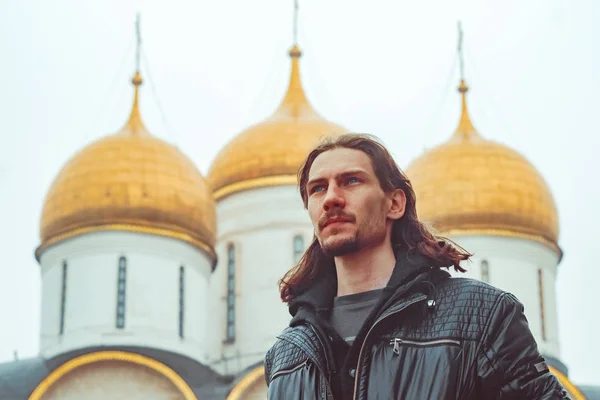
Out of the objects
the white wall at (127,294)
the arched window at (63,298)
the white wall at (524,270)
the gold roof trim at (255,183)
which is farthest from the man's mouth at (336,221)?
the gold roof trim at (255,183)

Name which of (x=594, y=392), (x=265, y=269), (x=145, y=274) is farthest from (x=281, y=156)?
(x=594, y=392)

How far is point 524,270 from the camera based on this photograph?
23203mm

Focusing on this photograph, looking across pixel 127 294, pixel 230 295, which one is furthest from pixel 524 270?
pixel 127 294

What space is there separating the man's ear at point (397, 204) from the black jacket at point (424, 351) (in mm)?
152

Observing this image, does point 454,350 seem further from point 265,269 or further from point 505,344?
point 265,269

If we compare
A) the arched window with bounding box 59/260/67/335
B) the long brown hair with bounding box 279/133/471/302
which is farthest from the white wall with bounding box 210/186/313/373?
the long brown hair with bounding box 279/133/471/302

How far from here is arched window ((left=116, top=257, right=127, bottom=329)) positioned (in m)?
21.4

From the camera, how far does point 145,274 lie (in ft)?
71.5

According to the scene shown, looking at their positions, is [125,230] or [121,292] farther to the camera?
[125,230]

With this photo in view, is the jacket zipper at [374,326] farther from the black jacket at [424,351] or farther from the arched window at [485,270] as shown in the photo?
the arched window at [485,270]

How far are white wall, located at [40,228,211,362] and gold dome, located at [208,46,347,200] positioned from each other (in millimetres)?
2796

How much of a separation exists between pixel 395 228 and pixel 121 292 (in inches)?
715

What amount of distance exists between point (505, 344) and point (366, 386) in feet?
1.00

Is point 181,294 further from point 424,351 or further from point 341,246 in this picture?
point 424,351
